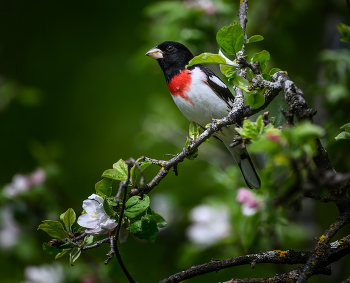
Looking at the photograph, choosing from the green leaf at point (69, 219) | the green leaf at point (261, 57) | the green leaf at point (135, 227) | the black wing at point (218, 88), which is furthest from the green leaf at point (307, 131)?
the black wing at point (218, 88)

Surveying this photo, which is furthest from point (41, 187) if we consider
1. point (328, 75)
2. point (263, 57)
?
point (328, 75)

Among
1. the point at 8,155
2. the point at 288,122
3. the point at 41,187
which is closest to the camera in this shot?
the point at 288,122

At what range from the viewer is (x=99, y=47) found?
505 cm

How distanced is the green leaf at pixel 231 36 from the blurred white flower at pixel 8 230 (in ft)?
7.61

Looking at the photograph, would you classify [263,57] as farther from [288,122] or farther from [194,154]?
[194,154]

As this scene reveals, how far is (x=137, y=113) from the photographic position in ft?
15.9

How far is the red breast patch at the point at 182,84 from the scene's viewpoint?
2270 mm

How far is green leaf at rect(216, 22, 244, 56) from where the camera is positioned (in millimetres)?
1052

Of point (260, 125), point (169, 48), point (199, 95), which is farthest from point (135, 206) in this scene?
point (169, 48)

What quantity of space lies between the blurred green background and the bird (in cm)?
15

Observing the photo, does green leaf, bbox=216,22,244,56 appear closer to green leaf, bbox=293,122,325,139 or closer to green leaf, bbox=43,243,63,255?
green leaf, bbox=293,122,325,139

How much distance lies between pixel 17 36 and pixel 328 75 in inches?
196

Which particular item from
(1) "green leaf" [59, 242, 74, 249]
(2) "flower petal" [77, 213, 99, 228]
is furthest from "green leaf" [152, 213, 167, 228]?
(1) "green leaf" [59, 242, 74, 249]

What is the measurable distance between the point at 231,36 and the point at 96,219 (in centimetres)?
83
